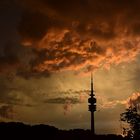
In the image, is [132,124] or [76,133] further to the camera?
[132,124]

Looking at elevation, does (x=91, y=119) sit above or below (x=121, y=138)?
above

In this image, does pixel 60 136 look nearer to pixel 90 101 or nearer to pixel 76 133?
pixel 76 133

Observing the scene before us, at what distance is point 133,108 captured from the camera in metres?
111

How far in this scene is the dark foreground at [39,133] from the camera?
85688 millimetres

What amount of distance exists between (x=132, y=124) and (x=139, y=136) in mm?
4453

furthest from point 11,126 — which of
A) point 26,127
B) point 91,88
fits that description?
point 91,88

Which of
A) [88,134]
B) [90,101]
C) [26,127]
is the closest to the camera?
[26,127]

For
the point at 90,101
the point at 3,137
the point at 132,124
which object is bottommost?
the point at 3,137

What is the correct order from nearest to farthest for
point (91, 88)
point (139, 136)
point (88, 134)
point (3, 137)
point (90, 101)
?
point (3, 137) → point (88, 134) → point (139, 136) → point (90, 101) → point (91, 88)

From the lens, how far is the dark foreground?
85.7 m

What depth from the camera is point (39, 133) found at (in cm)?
8981

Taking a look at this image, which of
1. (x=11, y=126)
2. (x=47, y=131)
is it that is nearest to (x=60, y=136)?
(x=47, y=131)

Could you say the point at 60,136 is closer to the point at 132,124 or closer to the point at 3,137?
the point at 3,137

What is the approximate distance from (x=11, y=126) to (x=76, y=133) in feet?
51.8
